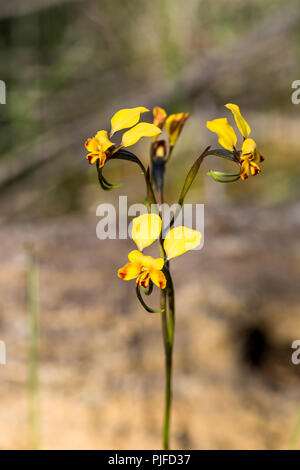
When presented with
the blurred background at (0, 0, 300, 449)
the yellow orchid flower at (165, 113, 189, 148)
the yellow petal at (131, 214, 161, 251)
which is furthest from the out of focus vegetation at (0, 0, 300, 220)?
the yellow petal at (131, 214, 161, 251)

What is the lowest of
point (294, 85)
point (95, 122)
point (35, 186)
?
point (35, 186)

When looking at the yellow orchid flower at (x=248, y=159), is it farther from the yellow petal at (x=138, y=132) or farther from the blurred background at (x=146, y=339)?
the blurred background at (x=146, y=339)

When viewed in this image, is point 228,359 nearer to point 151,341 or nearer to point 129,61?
point 151,341

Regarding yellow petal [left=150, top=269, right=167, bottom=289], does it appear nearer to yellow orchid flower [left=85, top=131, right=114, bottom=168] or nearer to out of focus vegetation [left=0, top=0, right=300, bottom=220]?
yellow orchid flower [left=85, top=131, right=114, bottom=168]

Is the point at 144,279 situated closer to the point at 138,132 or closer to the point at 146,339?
the point at 138,132

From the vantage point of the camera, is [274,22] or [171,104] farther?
[274,22]
